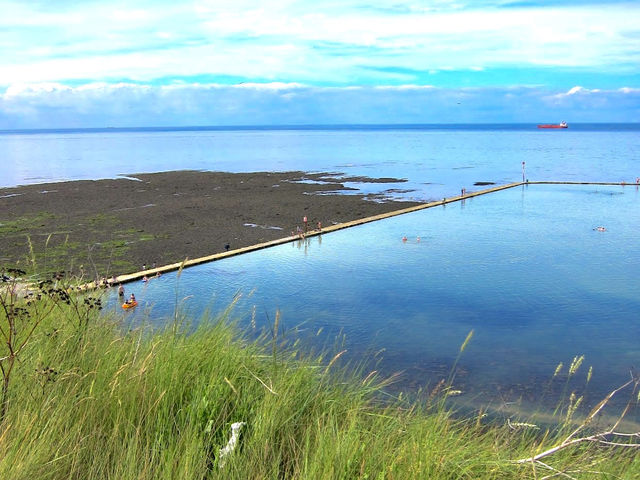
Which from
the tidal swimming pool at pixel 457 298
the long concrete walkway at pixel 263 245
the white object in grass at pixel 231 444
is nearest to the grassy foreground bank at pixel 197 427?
the white object in grass at pixel 231 444

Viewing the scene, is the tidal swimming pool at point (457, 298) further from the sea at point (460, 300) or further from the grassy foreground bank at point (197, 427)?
the grassy foreground bank at point (197, 427)

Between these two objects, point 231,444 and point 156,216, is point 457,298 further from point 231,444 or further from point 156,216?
point 156,216

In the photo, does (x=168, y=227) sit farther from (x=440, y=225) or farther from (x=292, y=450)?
(x=292, y=450)

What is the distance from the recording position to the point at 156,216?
22.6 metres

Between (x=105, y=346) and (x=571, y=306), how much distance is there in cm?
954

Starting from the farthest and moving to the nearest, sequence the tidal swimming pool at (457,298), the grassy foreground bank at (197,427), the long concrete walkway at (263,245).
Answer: the long concrete walkway at (263,245), the tidal swimming pool at (457,298), the grassy foreground bank at (197,427)

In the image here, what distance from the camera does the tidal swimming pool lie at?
8.78 meters

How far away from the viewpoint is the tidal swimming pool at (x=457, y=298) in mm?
8781

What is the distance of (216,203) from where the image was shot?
86.6 feet

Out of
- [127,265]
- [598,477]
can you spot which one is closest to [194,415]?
[598,477]

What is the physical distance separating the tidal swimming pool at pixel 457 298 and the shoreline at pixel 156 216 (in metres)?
1.93

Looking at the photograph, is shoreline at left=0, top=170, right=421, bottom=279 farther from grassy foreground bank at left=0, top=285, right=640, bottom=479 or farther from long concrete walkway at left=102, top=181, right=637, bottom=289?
grassy foreground bank at left=0, top=285, right=640, bottom=479

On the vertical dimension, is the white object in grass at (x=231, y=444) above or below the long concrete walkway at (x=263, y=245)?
above

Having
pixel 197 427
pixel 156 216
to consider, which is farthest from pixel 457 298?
pixel 156 216
